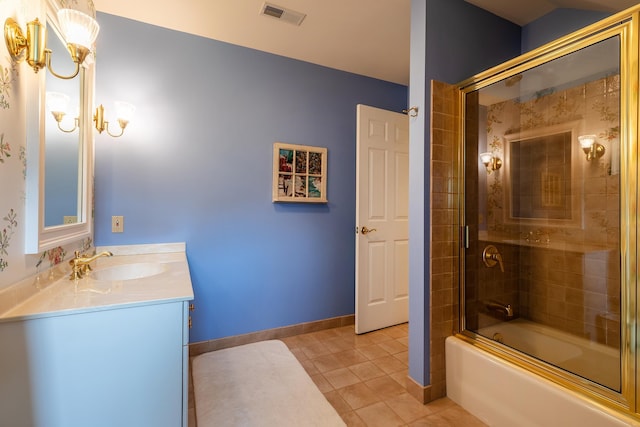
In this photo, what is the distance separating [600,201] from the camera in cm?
162

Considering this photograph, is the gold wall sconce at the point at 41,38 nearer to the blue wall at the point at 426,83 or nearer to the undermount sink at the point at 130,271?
the undermount sink at the point at 130,271

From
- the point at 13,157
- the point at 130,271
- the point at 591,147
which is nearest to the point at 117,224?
the point at 130,271

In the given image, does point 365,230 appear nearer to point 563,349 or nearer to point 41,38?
point 563,349

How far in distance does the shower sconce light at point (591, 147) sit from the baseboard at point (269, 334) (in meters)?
2.25

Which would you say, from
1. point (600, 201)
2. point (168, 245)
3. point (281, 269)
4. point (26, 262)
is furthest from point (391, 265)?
point (26, 262)

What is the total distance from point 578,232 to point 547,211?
0.71ft

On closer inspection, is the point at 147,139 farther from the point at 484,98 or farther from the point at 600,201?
the point at 600,201

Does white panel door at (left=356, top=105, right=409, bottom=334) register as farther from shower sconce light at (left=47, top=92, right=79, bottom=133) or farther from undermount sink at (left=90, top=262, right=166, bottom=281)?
shower sconce light at (left=47, top=92, right=79, bottom=133)

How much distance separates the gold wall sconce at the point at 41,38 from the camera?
97 cm

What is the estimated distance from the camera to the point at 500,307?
2.00 meters

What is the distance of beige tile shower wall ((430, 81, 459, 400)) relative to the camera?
5.74 feet

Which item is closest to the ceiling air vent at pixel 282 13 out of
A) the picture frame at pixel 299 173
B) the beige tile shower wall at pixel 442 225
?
the picture frame at pixel 299 173

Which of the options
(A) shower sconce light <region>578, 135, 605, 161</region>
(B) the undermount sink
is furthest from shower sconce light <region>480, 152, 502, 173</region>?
(B) the undermount sink

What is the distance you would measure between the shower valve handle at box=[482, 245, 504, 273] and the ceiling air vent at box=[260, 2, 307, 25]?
2.13m
